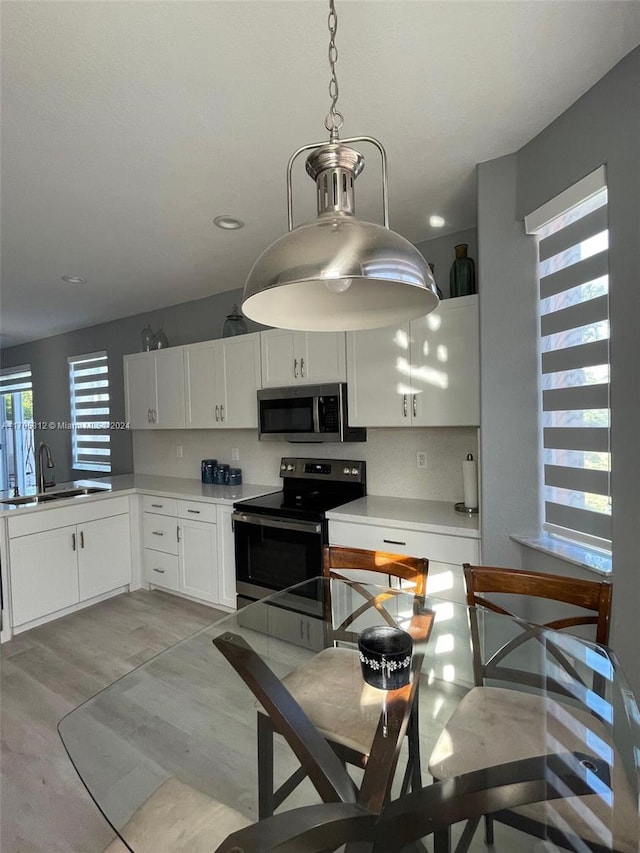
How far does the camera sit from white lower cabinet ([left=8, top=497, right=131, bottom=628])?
3.09 meters

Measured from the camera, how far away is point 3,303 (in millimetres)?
4031

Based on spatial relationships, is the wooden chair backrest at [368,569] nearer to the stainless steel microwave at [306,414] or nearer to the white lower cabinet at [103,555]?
the stainless steel microwave at [306,414]

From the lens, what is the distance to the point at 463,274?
2.52 metres

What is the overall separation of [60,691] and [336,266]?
283 centimetres

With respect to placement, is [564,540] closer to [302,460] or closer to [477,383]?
[477,383]

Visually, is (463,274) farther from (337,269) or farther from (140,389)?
(140,389)

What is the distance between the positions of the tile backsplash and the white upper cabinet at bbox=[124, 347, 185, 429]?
0.35 metres

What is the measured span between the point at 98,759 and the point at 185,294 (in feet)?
12.0

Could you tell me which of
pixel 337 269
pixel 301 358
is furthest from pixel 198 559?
pixel 337 269

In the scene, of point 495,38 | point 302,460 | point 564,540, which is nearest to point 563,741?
point 564,540

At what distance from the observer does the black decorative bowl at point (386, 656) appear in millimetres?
1234

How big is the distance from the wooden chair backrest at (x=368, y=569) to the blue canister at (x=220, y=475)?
2.11m

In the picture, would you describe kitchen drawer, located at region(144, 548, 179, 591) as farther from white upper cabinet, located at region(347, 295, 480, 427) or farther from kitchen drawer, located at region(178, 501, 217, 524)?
white upper cabinet, located at region(347, 295, 480, 427)

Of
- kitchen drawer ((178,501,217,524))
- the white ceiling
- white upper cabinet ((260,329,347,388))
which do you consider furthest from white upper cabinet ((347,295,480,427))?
kitchen drawer ((178,501,217,524))
